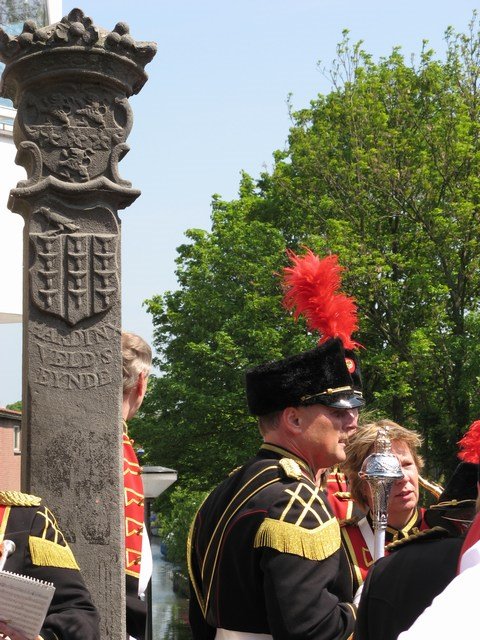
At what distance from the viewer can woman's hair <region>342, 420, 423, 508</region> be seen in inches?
198

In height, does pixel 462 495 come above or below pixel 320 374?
below

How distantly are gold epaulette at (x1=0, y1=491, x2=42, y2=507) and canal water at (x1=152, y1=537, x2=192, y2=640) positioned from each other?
2271 centimetres

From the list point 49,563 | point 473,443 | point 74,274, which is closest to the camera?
point 473,443

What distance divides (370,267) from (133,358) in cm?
1853

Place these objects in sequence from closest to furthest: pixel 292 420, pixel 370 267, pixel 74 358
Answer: pixel 292 420 → pixel 74 358 → pixel 370 267

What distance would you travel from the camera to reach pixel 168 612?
36.1m

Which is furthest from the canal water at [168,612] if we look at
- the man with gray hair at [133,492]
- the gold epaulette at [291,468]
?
the gold epaulette at [291,468]

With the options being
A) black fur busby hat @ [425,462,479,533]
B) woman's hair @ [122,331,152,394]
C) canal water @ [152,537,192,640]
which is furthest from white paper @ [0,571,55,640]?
canal water @ [152,537,192,640]

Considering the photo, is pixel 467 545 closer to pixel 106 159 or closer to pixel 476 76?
pixel 106 159

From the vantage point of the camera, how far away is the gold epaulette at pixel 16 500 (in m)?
3.88

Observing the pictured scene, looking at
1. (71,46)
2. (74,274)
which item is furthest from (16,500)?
(71,46)

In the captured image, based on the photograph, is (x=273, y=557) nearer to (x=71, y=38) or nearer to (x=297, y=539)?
(x=297, y=539)

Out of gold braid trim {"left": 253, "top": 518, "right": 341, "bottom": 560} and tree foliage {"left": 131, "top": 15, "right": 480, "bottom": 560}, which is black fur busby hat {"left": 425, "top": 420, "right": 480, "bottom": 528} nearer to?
gold braid trim {"left": 253, "top": 518, "right": 341, "bottom": 560}

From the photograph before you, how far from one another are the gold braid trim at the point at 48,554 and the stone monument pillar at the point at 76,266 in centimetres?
173
